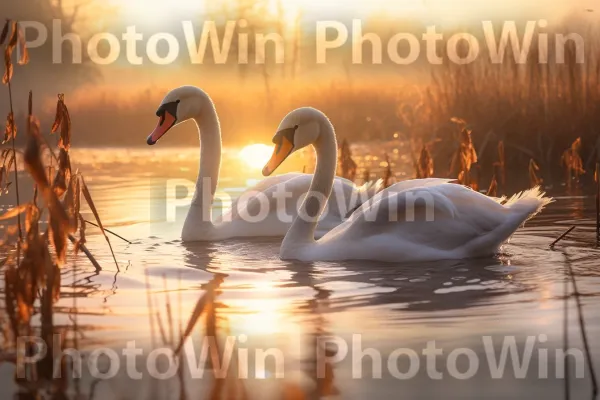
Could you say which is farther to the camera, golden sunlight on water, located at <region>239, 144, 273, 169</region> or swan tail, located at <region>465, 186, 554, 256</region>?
golden sunlight on water, located at <region>239, 144, 273, 169</region>

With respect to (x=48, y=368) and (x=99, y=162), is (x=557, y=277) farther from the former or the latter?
(x=99, y=162)

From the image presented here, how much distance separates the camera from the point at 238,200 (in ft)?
32.7

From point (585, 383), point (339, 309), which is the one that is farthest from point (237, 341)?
point (585, 383)

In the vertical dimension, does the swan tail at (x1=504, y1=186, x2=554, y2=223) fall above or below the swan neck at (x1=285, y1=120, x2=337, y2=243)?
below

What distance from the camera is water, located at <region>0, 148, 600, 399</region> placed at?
446 cm

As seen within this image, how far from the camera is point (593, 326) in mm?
5371

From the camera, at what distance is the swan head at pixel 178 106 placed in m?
9.88

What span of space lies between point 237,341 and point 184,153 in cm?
1596

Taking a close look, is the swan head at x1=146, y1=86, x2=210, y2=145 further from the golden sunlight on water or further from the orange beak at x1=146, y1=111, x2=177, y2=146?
the golden sunlight on water

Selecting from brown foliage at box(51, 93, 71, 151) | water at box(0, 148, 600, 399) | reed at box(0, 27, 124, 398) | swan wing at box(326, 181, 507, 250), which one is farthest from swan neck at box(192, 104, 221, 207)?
reed at box(0, 27, 124, 398)

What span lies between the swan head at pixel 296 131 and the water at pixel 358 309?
80 centimetres

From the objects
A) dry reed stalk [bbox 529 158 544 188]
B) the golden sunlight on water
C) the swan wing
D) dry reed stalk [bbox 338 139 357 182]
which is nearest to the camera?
the swan wing

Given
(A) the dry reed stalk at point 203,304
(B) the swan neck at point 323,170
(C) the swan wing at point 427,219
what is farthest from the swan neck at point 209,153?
(A) the dry reed stalk at point 203,304

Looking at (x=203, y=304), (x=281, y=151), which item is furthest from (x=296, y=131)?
(x=203, y=304)
